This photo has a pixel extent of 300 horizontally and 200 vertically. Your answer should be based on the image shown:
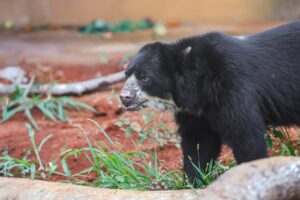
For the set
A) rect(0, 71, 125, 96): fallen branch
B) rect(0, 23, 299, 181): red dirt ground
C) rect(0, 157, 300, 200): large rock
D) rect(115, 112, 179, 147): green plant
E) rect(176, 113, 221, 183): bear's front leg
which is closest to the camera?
rect(0, 157, 300, 200): large rock

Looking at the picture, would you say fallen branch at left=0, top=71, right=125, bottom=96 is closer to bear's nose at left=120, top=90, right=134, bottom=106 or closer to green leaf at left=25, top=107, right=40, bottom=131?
green leaf at left=25, top=107, right=40, bottom=131

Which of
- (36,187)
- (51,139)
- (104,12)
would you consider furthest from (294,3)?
(36,187)

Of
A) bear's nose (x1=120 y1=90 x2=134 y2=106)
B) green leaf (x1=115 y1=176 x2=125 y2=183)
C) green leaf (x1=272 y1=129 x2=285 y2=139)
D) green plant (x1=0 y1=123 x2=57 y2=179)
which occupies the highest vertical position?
bear's nose (x1=120 y1=90 x2=134 y2=106)

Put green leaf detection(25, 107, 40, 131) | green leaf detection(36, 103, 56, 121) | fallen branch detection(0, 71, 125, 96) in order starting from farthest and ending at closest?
fallen branch detection(0, 71, 125, 96), green leaf detection(36, 103, 56, 121), green leaf detection(25, 107, 40, 131)

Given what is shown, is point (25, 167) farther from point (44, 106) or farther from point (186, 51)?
point (186, 51)

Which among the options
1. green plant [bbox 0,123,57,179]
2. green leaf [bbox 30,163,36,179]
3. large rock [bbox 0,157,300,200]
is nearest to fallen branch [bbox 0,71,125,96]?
green plant [bbox 0,123,57,179]

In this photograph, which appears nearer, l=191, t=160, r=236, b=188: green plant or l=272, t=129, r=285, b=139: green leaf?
l=191, t=160, r=236, b=188: green plant

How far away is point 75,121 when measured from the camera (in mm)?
6891

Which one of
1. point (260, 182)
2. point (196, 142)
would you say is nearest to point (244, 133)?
point (196, 142)

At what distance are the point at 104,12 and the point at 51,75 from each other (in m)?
3.75

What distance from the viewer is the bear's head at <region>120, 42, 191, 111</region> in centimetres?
481

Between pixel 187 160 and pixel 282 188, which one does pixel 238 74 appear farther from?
pixel 282 188

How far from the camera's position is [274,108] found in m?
4.69

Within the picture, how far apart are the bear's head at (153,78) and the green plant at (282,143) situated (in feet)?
2.79
